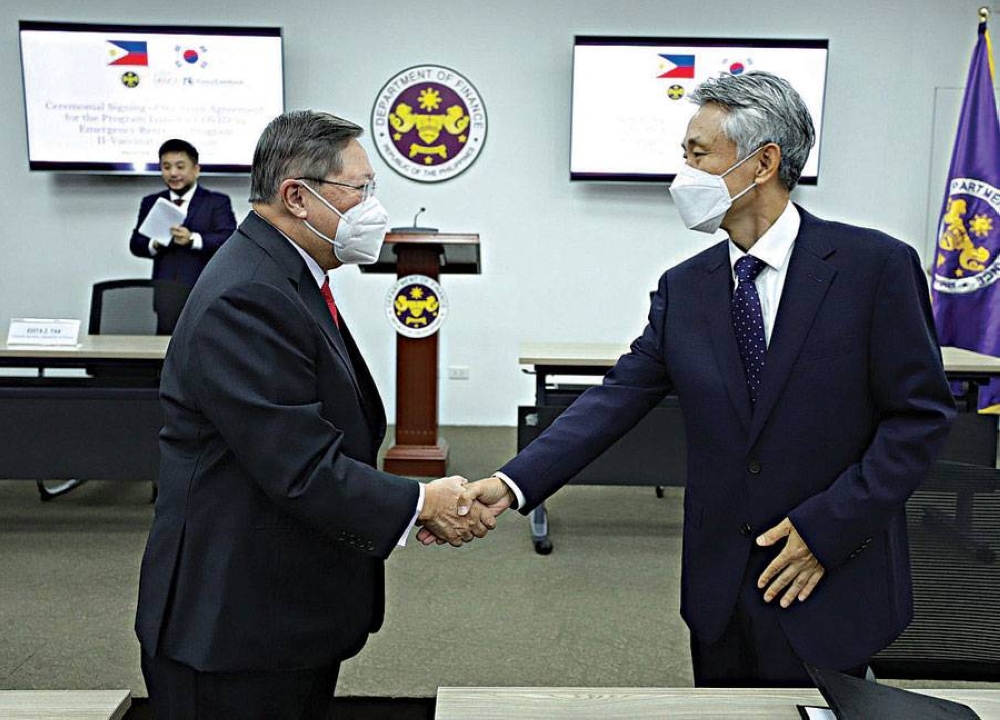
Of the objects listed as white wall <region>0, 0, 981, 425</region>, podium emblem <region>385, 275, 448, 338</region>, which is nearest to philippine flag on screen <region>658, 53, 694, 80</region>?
white wall <region>0, 0, 981, 425</region>

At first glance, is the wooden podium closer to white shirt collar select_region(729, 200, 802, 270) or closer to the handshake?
the handshake

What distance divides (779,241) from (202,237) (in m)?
4.22

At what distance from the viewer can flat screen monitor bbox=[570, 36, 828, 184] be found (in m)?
5.70

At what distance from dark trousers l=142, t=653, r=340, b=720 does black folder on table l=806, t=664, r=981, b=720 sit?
0.82 metres

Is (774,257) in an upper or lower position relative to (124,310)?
upper

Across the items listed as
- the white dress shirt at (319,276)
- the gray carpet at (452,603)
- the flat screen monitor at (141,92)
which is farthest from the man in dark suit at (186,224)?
the white dress shirt at (319,276)

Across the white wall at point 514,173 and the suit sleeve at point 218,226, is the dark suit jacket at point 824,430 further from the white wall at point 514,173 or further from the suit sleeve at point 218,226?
the white wall at point 514,173

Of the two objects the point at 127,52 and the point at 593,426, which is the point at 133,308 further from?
the point at 593,426

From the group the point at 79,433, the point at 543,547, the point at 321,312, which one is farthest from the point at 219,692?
the point at 79,433

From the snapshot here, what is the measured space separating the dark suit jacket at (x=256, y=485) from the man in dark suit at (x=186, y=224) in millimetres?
3888

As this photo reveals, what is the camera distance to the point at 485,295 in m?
6.09

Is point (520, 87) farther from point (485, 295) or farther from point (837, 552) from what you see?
point (837, 552)

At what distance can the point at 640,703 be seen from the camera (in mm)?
1106

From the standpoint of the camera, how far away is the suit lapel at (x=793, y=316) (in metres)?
1.38
